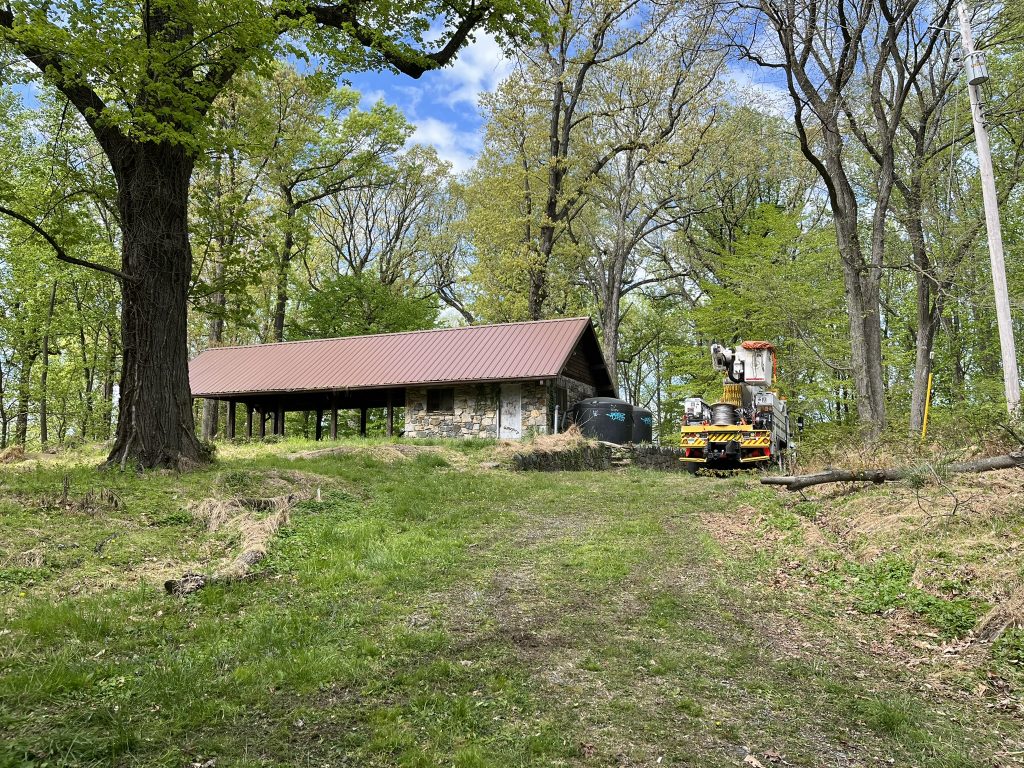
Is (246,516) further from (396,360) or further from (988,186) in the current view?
(396,360)

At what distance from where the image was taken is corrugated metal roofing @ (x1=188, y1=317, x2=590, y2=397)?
64.6 ft

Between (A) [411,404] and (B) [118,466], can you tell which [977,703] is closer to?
(B) [118,466]

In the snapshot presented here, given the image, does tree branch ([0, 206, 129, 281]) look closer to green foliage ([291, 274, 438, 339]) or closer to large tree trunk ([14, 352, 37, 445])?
green foliage ([291, 274, 438, 339])

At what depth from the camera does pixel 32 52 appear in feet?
28.8

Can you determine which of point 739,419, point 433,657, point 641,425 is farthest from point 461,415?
point 433,657

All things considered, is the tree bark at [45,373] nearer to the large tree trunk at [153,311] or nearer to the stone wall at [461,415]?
the stone wall at [461,415]

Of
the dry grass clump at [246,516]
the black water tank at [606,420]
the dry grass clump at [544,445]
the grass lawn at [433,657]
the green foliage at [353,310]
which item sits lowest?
the grass lawn at [433,657]

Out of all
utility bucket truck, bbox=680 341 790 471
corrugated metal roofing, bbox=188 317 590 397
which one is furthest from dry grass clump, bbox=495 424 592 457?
utility bucket truck, bbox=680 341 790 471

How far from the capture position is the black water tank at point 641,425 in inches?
846

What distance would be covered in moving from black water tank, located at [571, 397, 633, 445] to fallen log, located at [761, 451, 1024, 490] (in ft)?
36.8

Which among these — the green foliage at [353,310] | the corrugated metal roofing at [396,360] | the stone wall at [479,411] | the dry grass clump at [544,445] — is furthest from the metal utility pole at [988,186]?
the green foliage at [353,310]

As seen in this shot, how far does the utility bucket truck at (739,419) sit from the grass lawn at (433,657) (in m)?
7.46

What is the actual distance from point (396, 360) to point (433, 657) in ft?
60.3

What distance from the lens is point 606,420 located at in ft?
65.6
